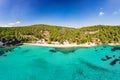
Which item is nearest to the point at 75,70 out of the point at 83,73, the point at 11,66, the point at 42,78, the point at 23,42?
the point at 83,73

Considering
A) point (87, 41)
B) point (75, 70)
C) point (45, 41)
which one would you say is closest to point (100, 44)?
point (87, 41)

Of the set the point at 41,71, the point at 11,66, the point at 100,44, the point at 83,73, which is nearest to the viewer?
the point at 83,73

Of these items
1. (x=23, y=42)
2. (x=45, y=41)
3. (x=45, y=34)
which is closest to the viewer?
(x=23, y=42)

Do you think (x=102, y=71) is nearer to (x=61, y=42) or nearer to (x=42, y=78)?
(x=42, y=78)

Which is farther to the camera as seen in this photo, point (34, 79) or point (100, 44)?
point (100, 44)

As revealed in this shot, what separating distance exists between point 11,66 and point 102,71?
28.0m

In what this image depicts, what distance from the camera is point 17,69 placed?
45812mm

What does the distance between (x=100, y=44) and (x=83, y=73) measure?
5882cm

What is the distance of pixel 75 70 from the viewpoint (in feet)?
144

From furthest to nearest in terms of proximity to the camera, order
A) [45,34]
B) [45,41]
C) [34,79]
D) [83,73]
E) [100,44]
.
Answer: [45,34] < [45,41] < [100,44] < [83,73] < [34,79]

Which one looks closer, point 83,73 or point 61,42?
point 83,73

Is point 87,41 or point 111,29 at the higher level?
point 111,29

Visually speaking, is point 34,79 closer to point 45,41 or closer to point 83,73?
point 83,73

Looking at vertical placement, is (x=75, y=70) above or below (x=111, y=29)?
below
